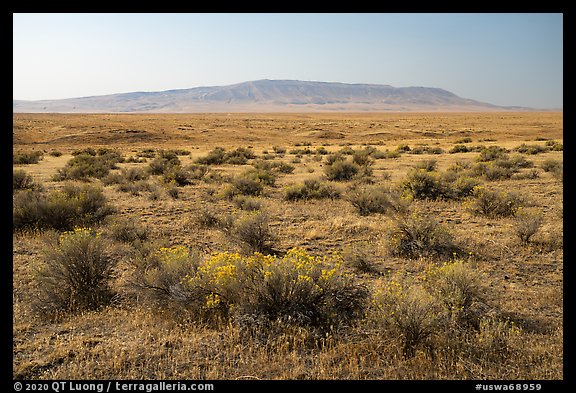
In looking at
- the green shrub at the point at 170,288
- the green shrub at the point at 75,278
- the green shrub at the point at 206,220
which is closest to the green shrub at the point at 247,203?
the green shrub at the point at 206,220

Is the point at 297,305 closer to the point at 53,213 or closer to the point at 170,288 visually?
the point at 170,288

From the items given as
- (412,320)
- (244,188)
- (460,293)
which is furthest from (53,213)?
(460,293)

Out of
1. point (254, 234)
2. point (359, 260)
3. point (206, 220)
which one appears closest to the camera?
point (359, 260)

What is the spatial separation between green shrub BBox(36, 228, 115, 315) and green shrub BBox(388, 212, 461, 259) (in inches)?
228

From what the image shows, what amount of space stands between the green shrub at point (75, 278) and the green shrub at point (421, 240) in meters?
5.79

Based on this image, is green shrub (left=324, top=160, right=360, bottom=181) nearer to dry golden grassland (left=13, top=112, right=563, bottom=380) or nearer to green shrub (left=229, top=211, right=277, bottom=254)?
dry golden grassland (left=13, top=112, right=563, bottom=380)

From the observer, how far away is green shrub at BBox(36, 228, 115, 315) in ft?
18.7

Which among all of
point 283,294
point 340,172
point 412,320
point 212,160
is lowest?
point 412,320

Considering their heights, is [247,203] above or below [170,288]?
above

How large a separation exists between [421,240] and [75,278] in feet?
22.6

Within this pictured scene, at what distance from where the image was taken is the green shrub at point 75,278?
570cm

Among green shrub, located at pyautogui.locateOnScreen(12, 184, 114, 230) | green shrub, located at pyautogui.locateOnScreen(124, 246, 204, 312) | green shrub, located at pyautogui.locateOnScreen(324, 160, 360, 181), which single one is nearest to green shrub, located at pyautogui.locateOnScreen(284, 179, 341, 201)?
green shrub, located at pyautogui.locateOnScreen(324, 160, 360, 181)

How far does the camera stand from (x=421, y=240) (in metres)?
8.45
